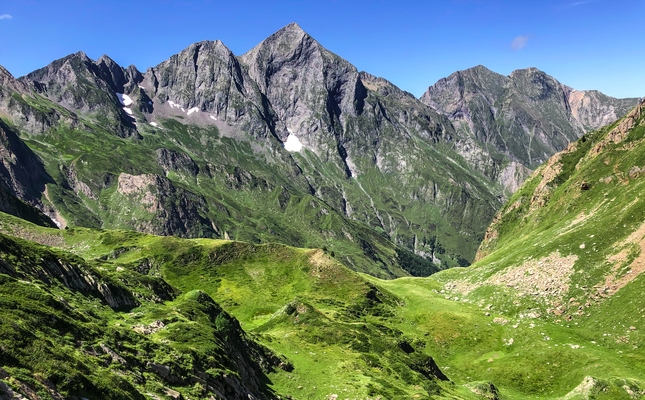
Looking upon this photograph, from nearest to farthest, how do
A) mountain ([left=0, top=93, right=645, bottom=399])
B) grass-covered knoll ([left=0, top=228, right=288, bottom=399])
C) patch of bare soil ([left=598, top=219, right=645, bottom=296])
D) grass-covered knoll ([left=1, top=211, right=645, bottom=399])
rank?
grass-covered knoll ([left=0, top=228, right=288, bottom=399]) → mountain ([left=0, top=93, right=645, bottom=399]) → grass-covered knoll ([left=1, top=211, right=645, bottom=399]) → patch of bare soil ([left=598, top=219, right=645, bottom=296])

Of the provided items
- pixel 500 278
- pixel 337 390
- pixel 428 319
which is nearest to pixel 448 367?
pixel 428 319

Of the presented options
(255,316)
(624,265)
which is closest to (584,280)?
(624,265)

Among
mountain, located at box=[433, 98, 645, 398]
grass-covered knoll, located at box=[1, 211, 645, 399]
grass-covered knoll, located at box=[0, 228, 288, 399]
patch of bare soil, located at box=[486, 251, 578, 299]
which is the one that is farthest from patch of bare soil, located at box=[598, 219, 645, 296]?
grass-covered knoll, located at box=[0, 228, 288, 399]

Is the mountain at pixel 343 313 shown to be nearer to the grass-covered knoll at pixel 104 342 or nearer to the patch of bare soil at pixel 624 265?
the grass-covered knoll at pixel 104 342

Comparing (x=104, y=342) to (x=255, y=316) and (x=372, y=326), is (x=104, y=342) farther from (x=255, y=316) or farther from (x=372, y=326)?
(x=255, y=316)

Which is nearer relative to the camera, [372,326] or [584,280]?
[372,326]

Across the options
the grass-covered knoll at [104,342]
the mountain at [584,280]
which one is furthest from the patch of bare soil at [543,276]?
→ the grass-covered knoll at [104,342]

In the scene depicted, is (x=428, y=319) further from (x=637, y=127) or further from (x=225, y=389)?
(x=637, y=127)

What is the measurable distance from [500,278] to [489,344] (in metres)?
30.9

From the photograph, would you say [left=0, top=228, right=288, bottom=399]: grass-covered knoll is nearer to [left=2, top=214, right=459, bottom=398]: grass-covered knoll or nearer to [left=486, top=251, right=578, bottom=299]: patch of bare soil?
[left=2, top=214, right=459, bottom=398]: grass-covered knoll

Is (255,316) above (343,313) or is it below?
above

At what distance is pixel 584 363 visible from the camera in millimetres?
78938

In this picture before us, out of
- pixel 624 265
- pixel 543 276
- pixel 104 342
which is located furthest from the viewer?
pixel 543 276

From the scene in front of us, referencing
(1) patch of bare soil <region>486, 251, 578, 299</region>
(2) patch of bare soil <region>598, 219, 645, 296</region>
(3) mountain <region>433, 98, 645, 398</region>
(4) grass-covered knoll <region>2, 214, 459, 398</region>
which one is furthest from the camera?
(1) patch of bare soil <region>486, 251, 578, 299</region>
